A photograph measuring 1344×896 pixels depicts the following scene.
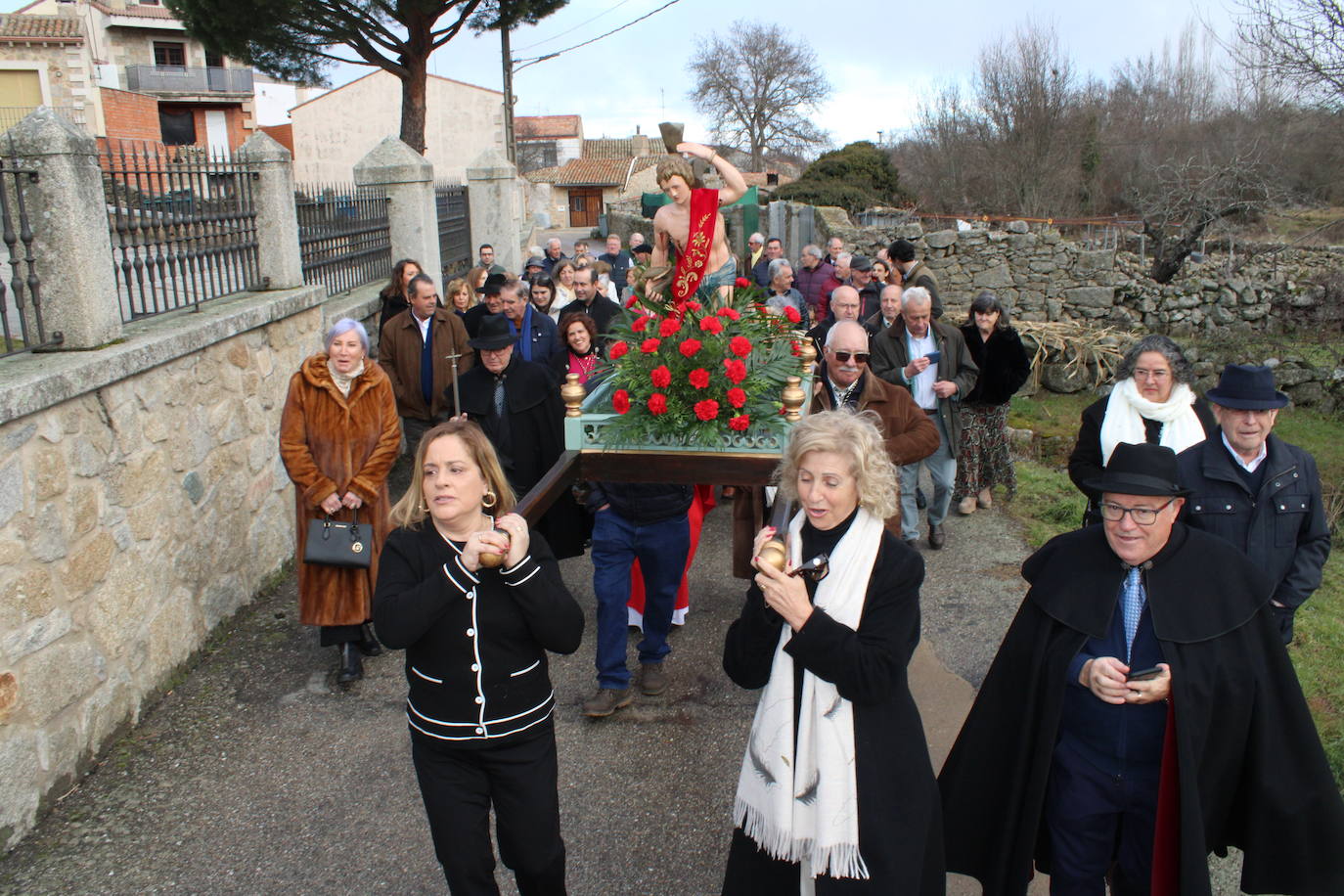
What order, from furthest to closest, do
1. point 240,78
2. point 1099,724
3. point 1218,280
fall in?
point 240,78
point 1218,280
point 1099,724

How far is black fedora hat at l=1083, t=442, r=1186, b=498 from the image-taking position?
2783 mm

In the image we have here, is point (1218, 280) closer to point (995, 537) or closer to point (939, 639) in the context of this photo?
point (995, 537)

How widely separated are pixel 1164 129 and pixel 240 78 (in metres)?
42.1

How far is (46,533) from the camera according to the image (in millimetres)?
4062

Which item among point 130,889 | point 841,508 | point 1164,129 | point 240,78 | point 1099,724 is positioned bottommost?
point 130,889

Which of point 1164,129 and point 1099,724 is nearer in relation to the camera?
point 1099,724

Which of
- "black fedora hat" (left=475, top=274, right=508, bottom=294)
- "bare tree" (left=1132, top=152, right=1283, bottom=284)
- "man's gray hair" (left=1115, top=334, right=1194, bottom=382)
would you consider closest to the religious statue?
"man's gray hair" (left=1115, top=334, right=1194, bottom=382)

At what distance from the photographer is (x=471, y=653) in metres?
2.80

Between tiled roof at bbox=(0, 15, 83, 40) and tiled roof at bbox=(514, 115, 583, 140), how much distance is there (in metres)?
27.8

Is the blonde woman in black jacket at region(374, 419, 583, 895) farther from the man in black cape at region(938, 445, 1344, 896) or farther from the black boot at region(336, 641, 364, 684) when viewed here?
the black boot at region(336, 641, 364, 684)

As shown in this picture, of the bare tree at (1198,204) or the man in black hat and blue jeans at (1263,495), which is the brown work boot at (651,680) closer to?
the man in black hat and blue jeans at (1263,495)

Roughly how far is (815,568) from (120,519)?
11.4ft

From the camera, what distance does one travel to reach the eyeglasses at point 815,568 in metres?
2.61

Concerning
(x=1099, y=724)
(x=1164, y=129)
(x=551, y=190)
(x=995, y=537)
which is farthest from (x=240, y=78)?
(x=1099, y=724)
